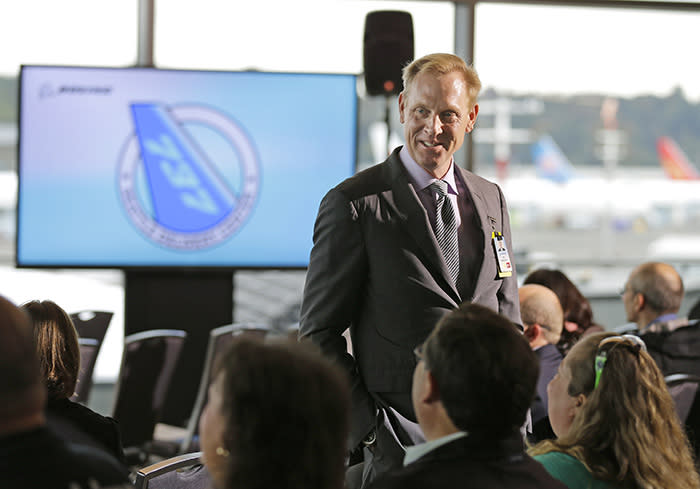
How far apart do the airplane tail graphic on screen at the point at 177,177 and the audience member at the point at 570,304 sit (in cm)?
253

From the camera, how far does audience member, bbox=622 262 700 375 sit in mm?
3426

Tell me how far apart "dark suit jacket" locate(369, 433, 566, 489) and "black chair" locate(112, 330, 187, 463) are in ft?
10.4

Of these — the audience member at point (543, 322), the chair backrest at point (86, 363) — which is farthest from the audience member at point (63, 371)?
the chair backrest at point (86, 363)

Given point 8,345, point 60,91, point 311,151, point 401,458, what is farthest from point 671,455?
point 60,91

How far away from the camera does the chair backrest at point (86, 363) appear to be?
395 centimetres

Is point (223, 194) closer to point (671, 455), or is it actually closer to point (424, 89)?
point (424, 89)

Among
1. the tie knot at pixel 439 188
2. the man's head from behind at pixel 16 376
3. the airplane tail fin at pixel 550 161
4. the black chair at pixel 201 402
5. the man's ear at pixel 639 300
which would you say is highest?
the airplane tail fin at pixel 550 161

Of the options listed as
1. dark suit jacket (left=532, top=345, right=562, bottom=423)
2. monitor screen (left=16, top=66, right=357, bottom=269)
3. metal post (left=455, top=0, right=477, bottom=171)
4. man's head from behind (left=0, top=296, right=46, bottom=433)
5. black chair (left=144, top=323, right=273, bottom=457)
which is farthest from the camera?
metal post (left=455, top=0, right=477, bottom=171)

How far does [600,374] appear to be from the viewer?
5.79 feet

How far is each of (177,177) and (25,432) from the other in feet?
14.8

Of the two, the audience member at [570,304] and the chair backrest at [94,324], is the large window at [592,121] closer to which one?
the audience member at [570,304]

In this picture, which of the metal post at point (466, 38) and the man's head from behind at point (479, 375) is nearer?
the man's head from behind at point (479, 375)

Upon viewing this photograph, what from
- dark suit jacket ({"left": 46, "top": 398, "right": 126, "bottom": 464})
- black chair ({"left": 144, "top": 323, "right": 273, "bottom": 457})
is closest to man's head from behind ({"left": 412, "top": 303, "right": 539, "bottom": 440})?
dark suit jacket ({"left": 46, "top": 398, "right": 126, "bottom": 464})

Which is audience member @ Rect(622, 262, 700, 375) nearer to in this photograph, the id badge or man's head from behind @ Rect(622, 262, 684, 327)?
man's head from behind @ Rect(622, 262, 684, 327)
